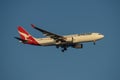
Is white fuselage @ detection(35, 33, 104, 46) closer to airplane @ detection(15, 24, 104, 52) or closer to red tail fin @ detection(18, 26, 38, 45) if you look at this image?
airplane @ detection(15, 24, 104, 52)

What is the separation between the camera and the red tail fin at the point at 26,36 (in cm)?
8306

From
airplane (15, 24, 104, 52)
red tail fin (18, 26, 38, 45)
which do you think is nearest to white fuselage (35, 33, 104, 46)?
airplane (15, 24, 104, 52)

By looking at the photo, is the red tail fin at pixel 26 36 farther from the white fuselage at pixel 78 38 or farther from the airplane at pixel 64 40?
the white fuselage at pixel 78 38

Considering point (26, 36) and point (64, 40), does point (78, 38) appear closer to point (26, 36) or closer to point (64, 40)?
point (64, 40)

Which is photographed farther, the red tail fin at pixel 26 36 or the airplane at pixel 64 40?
the red tail fin at pixel 26 36

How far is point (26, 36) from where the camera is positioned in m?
86.0

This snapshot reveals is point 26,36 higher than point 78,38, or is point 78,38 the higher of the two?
point 26,36

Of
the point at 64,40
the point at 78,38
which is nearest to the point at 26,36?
the point at 64,40

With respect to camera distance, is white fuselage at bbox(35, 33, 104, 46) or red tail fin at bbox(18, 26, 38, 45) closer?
white fuselage at bbox(35, 33, 104, 46)

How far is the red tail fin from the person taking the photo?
83.1m

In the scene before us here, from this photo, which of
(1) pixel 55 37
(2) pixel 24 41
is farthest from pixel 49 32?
(2) pixel 24 41

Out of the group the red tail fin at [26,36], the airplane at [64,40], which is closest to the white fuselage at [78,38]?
the airplane at [64,40]

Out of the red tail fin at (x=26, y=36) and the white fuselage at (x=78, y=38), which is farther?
the red tail fin at (x=26, y=36)

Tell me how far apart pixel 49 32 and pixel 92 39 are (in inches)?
424
